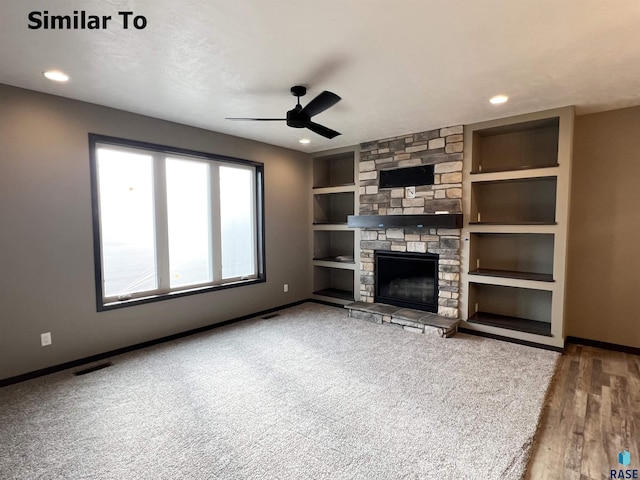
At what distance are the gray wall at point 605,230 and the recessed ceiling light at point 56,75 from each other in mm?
5253

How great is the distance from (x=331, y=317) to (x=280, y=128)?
282cm

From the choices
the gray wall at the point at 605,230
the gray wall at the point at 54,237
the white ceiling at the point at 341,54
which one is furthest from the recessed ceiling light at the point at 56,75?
the gray wall at the point at 605,230

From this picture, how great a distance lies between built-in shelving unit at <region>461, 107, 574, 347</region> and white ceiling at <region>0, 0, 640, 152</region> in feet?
1.79

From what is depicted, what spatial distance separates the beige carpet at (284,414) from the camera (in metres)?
1.90

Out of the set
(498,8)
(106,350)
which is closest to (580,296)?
(498,8)

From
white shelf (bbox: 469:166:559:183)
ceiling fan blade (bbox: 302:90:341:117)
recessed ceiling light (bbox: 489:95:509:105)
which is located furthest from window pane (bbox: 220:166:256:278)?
recessed ceiling light (bbox: 489:95:509:105)

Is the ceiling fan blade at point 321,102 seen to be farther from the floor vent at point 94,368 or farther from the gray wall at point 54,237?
the floor vent at point 94,368

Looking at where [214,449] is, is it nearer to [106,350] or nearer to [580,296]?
[106,350]

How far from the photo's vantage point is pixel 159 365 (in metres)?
3.24

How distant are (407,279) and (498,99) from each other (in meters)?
2.63

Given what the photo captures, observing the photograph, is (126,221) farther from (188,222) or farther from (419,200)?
(419,200)

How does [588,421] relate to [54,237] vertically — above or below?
below

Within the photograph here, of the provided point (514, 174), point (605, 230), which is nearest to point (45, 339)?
point (514, 174)

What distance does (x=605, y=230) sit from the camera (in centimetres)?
367
